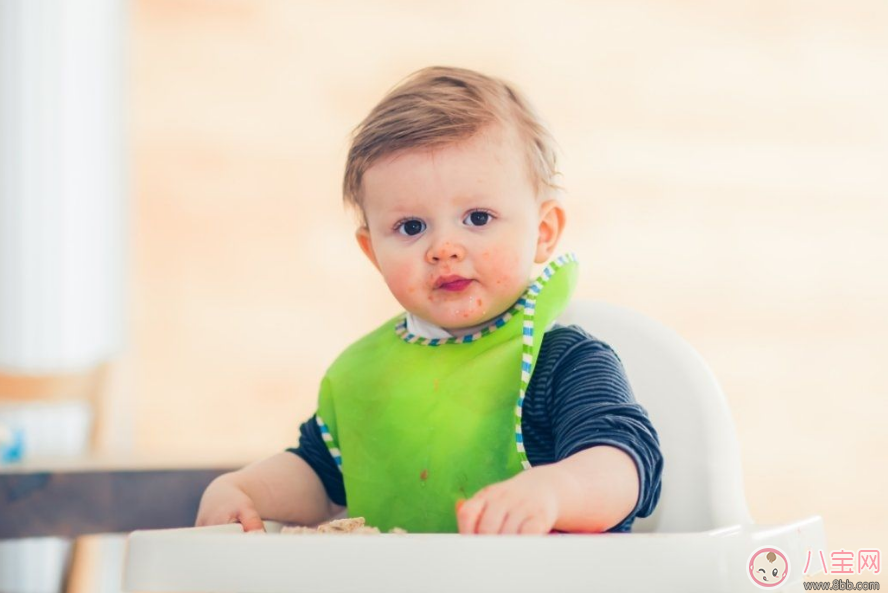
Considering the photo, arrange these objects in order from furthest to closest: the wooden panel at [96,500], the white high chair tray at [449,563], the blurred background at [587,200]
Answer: the blurred background at [587,200] → the wooden panel at [96,500] → the white high chair tray at [449,563]

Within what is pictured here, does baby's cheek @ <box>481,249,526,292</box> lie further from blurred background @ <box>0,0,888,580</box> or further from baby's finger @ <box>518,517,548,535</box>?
blurred background @ <box>0,0,888,580</box>

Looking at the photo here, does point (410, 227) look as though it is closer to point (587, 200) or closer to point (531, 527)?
point (531, 527)

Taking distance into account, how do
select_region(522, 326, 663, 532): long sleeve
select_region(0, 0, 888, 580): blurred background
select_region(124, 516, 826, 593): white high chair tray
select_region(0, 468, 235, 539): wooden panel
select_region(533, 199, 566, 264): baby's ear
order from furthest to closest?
select_region(0, 0, 888, 580): blurred background < select_region(0, 468, 235, 539): wooden panel < select_region(533, 199, 566, 264): baby's ear < select_region(522, 326, 663, 532): long sleeve < select_region(124, 516, 826, 593): white high chair tray

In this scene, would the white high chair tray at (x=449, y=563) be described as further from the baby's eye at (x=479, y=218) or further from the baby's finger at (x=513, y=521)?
the baby's eye at (x=479, y=218)

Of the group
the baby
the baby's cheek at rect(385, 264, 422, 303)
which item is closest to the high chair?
the baby

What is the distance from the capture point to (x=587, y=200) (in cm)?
299

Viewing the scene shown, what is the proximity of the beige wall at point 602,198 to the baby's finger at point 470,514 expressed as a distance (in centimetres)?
216

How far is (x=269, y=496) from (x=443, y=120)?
30 cm

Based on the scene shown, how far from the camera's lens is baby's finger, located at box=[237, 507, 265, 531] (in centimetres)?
69

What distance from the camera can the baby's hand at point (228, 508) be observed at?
0.70 metres

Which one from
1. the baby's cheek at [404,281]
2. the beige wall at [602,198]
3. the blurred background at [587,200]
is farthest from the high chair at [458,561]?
the beige wall at [602,198]

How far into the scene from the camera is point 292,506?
0.77m

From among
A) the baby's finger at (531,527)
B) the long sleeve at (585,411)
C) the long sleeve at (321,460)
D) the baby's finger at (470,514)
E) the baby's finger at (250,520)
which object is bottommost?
the baby's finger at (250,520)

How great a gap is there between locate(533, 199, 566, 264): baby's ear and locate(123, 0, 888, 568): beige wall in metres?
1.94
